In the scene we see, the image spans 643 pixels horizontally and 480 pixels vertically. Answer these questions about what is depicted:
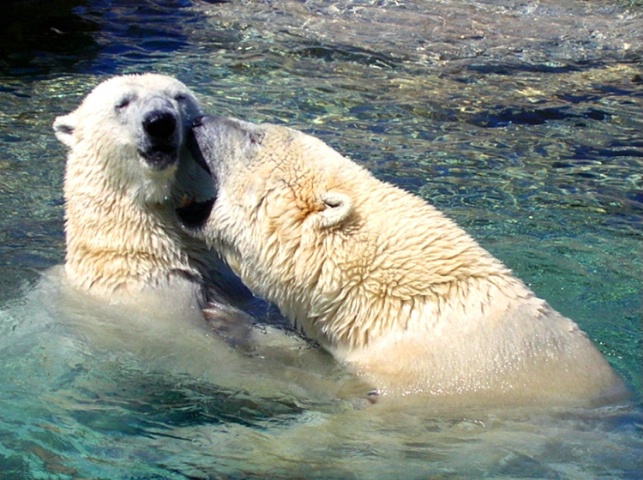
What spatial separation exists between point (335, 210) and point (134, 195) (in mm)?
1182

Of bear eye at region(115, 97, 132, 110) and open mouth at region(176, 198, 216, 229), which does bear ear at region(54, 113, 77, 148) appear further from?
open mouth at region(176, 198, 216, 229)

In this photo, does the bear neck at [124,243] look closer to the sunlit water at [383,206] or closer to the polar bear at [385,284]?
the sunlit water at [383,206]

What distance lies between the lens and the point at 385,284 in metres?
3.91

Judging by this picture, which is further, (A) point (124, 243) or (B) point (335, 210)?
(A) point (124, 243)

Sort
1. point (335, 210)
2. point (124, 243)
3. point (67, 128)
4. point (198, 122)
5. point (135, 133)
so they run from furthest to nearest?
point (67, 128), point (124, 243), point (135, 133), point (198, 122), point (335, 210)

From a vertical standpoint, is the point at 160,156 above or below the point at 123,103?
below

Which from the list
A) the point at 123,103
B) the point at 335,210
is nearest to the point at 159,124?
the point at 123,103

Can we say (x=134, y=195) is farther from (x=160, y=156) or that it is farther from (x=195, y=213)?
(x=195, y=213)

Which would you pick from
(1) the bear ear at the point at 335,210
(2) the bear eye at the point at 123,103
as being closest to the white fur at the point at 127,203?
(2) the bear eye at the point at 123,103

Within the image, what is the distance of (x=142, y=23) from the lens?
1059 centimetres

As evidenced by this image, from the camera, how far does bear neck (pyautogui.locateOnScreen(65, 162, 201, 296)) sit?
459 centimetres

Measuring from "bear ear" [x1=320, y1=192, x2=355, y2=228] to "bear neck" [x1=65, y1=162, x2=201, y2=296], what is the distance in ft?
3.40

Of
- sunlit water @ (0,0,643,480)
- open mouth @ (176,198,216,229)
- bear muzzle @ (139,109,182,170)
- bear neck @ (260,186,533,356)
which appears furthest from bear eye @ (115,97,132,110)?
bear neck @ (260,186,533,356)

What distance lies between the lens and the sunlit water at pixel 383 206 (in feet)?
11.9
